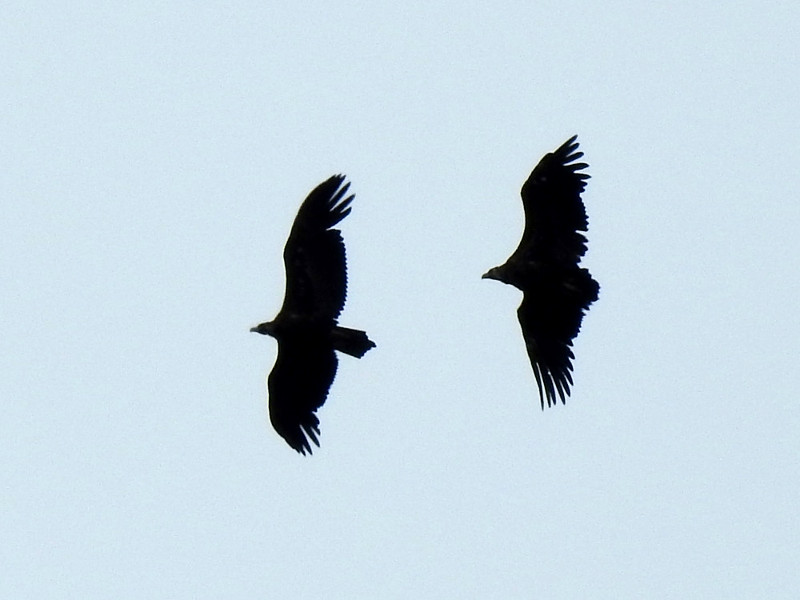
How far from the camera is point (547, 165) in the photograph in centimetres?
4656

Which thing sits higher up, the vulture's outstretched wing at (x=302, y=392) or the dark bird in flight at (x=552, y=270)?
the dark bird in flight at (x=552, y=270)

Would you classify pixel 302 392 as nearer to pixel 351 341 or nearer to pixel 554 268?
pixel 351 341

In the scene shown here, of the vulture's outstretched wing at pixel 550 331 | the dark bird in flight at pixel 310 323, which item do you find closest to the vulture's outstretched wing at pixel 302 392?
the dark bird in flight at pixel 310 323

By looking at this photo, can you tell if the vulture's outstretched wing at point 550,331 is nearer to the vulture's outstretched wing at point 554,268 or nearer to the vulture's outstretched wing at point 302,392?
the vulture's outstretched wing at point 554,268

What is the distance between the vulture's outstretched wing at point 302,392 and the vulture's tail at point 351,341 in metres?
0.66

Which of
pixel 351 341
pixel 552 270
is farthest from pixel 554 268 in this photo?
pixel 351 341

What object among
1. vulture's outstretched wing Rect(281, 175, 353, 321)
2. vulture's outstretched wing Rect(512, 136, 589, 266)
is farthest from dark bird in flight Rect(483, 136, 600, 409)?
vulture's outstretched wing Rect(281, 175, 353, 321)

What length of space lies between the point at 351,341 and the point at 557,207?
4.56 metres

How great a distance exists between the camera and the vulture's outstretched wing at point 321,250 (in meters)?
45.9

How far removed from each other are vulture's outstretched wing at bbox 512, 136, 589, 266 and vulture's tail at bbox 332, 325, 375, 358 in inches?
150

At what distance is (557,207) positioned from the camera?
4666 cm

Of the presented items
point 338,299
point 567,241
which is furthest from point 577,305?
point 338,299

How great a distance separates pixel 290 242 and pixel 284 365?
2.49m

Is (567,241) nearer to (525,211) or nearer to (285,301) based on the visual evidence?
(525,211)
